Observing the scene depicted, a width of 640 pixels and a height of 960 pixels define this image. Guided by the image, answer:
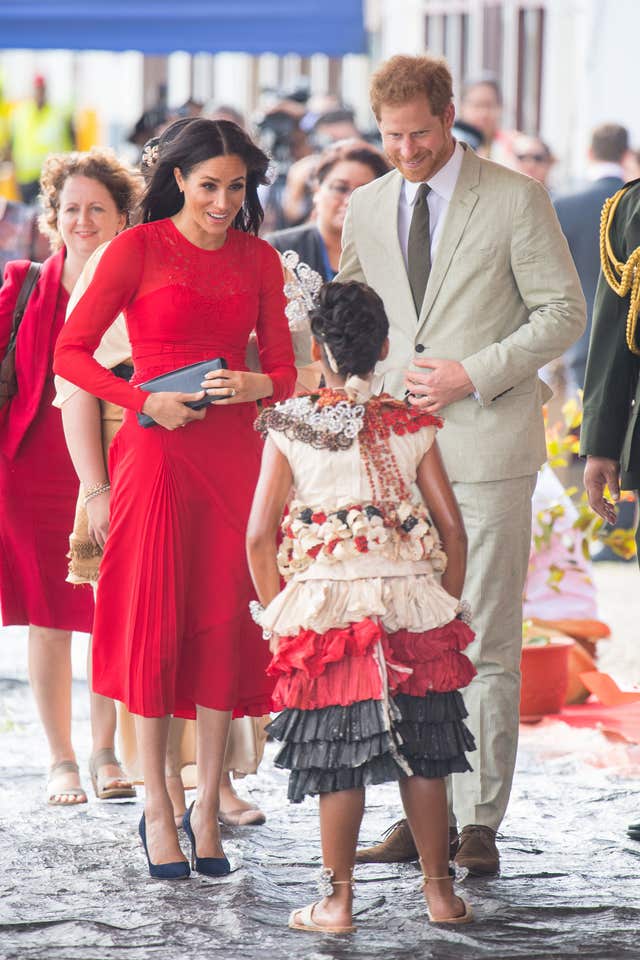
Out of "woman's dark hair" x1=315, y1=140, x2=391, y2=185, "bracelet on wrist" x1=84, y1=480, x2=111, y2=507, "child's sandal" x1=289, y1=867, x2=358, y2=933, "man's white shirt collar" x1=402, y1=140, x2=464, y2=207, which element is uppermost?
"woman's dark hair" x1=315, y1=140, x2=391, y2=185

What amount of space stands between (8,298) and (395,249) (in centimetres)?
132

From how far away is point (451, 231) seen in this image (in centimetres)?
388

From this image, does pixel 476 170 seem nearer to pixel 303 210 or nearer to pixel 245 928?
pixel 245 928

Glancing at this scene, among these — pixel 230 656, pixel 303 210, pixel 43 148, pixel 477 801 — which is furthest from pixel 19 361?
pixel 43 148

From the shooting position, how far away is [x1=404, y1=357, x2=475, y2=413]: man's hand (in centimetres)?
378

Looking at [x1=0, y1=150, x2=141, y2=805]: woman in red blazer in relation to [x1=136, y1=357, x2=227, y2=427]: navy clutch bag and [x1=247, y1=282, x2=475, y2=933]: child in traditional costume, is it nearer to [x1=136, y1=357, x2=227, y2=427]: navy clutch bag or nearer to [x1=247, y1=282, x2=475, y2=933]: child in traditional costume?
[x1=136, y1=357, x2=227, y2=427]: navy clutch bag

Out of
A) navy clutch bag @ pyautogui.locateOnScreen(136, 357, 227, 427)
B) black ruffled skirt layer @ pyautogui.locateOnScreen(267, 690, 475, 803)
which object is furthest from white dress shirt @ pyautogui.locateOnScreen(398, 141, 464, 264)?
black ruffled skirt layer @ pyautogui.locateOnScreen(267, 690, 475, 803)

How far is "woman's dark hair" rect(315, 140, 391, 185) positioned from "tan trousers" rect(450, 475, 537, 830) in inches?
65.8

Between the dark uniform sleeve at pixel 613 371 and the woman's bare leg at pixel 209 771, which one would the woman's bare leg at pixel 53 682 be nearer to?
the woman's bare leg at pixel 209 771

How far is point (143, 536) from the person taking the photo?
374cm

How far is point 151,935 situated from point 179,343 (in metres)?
1.34

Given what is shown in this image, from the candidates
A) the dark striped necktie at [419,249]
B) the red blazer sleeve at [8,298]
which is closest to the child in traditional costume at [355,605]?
the dark striped necktie at [419,249]

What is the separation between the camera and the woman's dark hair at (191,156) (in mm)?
3721

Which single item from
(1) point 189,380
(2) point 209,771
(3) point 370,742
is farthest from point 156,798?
(1) point 189,380
